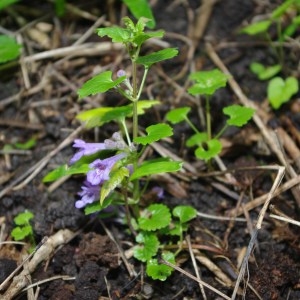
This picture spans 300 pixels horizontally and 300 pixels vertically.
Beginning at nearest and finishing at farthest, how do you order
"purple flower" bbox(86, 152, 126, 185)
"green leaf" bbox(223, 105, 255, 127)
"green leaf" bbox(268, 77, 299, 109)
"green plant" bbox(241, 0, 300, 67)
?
"purple flower" bbox(86, 152, 126, 185), "green leaf" bbox(223, 105, 255, 127), "green leaf" bbox(268, 77, 299, 109), "green plant" bbox(241, 0, 300, 67)

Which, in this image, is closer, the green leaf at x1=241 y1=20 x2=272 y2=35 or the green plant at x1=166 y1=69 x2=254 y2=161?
the green plant at x1=166 y1=69 x2=254 y2=161

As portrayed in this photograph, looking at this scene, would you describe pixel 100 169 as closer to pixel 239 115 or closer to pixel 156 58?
pixel 156 58

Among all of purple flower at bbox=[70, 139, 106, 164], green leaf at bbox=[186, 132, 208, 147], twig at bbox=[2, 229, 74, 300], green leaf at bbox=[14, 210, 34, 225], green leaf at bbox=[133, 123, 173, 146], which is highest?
green leaf at bbox=[133, 123, 173, 146]

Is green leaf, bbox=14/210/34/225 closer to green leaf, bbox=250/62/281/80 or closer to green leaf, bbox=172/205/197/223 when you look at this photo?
green leaf, bbox=172/205/197/223

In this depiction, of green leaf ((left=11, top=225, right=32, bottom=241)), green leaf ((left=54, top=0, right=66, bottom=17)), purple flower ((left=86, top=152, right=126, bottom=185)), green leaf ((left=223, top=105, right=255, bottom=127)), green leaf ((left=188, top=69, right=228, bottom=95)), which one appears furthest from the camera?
green leaf ((left=54, top=0, right=66, bottom=17))

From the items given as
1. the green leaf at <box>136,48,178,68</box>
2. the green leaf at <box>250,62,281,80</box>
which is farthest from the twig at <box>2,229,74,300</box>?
the green leaf at <box>250,62,281,80</box>

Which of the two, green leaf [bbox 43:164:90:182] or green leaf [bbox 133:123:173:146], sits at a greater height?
green leaf [bbox 133:123:173:146]
